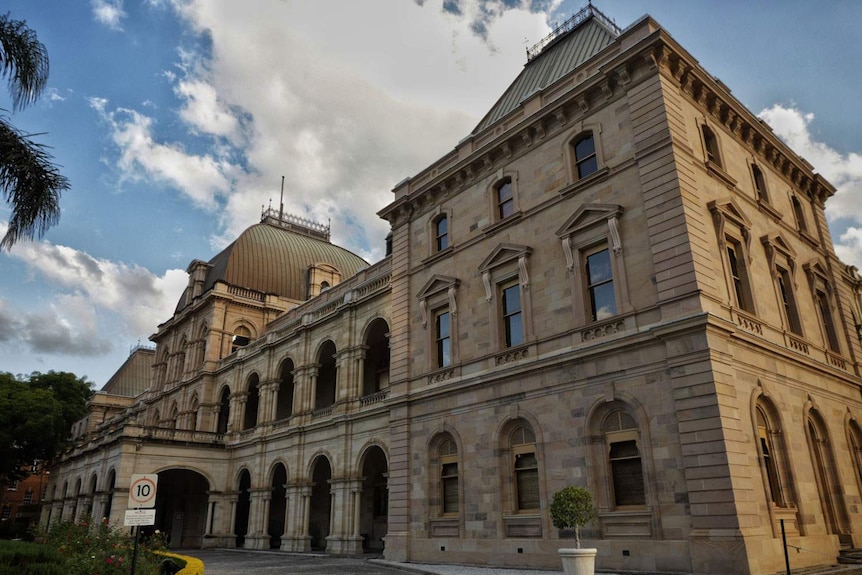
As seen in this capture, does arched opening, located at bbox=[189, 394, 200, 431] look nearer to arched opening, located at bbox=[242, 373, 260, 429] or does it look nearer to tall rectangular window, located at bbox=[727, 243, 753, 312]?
arched opening, located at bbox=[242, 373, 260, 429]

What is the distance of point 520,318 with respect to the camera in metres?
20.4

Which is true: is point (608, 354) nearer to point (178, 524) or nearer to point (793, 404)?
point (793, 404)

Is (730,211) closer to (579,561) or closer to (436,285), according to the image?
(436,285)

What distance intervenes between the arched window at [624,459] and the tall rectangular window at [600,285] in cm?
283

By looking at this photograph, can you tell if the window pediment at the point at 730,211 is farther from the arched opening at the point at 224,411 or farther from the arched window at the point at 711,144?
the arched opening at the point at 224,411

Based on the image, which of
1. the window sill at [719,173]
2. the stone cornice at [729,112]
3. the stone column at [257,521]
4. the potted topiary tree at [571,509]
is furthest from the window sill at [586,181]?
the stone column at [257,521]

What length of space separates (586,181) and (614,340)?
509 cm

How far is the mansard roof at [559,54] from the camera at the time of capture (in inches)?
929

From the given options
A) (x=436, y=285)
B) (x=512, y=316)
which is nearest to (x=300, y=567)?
(x=436, y=285)

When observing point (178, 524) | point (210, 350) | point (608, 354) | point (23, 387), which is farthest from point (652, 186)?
point (23, 387)

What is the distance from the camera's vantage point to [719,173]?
Answer: 1867 cm

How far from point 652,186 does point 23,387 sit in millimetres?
54382

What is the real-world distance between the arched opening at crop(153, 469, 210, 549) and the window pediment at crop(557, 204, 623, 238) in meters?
31.4

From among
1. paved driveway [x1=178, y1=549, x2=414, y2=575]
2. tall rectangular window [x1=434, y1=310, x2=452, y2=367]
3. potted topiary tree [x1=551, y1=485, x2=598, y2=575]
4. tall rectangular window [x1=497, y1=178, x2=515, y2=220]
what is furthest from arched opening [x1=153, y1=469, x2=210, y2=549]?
potted topiary tree [x1=551, y1=485, x2=598, y2=575]
